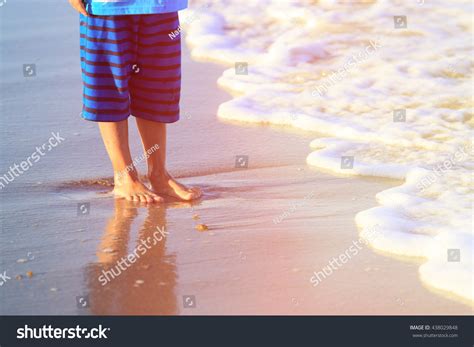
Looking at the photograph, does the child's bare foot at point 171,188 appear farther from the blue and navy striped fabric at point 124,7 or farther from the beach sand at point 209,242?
the blue and navy striped fabric at point 124,7

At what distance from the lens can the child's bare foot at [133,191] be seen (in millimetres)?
4113

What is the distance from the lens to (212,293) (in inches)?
126

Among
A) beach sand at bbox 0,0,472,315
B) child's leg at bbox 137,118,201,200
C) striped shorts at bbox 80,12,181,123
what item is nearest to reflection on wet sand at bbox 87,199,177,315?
beach sand at bbox 0,0,472,315

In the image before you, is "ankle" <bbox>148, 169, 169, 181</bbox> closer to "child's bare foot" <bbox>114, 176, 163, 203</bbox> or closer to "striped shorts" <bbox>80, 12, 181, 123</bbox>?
"child's bare foot" <bbox>114, 176, 163, 203</bbox>

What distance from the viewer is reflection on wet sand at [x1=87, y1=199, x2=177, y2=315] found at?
3.10 metres

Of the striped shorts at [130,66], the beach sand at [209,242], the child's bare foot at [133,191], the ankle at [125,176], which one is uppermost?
the striped shorts at [130,66]

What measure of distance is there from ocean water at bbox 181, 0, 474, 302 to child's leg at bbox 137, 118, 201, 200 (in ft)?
2.65

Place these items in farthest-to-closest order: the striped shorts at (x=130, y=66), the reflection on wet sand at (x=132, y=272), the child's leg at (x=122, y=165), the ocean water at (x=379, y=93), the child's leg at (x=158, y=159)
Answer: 1. the child's leg at (x=158, y=159)
2. the child's leg at (x=122, y=165)
3. the striped shorts at (x=130, y=66)
4. the ocean water at (x=379, y=93)
5. the reflection on wet sand at (x=132, y=272)

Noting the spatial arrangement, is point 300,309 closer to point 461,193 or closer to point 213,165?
point 461,193

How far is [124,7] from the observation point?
3.89 meters

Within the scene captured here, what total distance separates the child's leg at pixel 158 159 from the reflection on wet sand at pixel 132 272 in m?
0.33

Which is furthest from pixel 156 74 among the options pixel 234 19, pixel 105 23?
pixel 234 19

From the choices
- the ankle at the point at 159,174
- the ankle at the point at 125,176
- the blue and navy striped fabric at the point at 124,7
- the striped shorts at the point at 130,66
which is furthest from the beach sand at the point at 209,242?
the blue and navy striped fabric at the point at 124,7

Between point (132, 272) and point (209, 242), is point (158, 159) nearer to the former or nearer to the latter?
point (209, 242)
